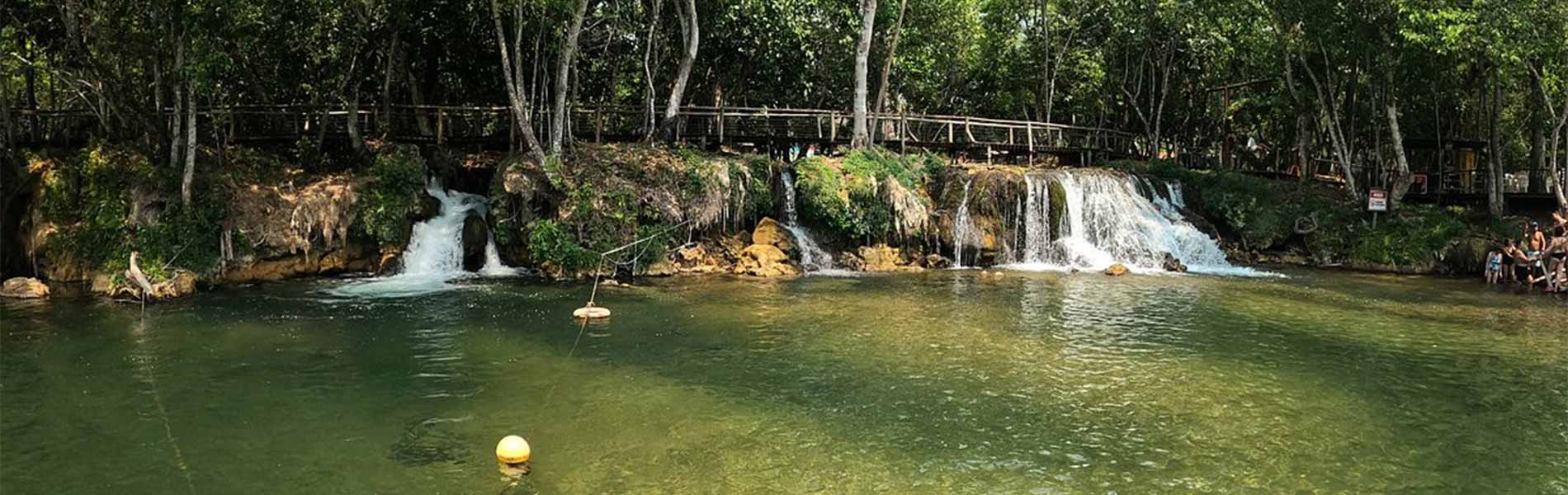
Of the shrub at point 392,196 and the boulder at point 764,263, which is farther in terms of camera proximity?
the boulder at point 764,263

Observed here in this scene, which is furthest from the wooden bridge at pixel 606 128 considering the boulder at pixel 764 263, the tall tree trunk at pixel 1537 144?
the tall tree trunk at pixel 1537 144

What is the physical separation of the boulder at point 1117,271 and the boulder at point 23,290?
19.9m

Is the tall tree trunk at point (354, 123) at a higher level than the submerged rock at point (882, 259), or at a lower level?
higher

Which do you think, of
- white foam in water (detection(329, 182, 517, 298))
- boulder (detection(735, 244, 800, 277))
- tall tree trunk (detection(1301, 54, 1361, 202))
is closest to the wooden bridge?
white foam in water (detection(329, 182, 517, 298))

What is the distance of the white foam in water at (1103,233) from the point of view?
22828 mm

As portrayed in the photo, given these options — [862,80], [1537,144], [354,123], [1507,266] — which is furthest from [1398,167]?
[354,123]

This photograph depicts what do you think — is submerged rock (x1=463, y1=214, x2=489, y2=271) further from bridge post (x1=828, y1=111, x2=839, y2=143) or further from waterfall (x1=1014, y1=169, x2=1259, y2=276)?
waterfall (x1=1014, y1=169, x2=1259, y2=276)

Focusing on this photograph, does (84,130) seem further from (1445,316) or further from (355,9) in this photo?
(1445,316)

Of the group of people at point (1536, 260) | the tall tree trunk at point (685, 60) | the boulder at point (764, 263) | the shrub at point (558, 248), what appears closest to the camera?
the group of people at point (1536, 260)

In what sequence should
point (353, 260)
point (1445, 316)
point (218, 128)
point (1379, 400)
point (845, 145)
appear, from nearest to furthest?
1. point (1379, 400)
2. point (1445, 316)
3. point (353, 260)
4. point (218, 128)
5. point (845, 145)

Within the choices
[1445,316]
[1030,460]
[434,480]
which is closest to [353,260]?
[434,480]

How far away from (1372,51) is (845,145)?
41.5 ft

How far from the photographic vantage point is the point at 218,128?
71.1 feet

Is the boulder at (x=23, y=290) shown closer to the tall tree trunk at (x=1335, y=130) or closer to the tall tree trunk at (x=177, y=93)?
the tall tree trunk at (x=177, y=93)
